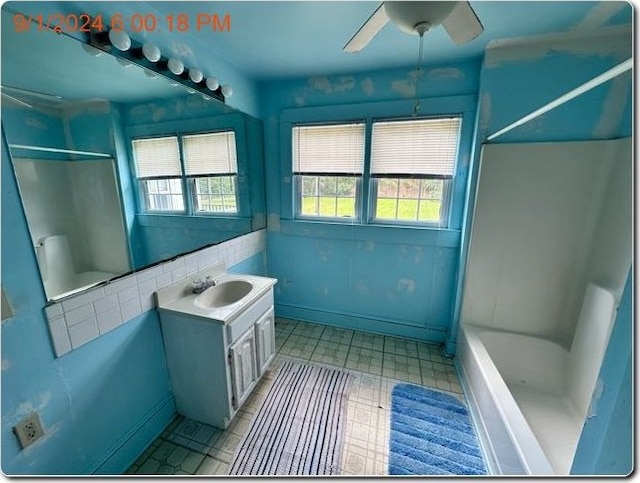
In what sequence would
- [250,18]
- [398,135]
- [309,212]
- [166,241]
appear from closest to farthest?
[250,18]
[166,241]
[398,135]
[309,212]

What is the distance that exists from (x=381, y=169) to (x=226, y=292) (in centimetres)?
171

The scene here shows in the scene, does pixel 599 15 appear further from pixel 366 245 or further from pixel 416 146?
pixel 366 245

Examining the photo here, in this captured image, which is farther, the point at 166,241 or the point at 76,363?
the point at 166,241

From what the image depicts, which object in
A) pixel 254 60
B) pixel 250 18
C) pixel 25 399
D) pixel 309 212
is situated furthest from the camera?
pixel 309 212

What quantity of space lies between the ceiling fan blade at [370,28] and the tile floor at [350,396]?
2.21 meters

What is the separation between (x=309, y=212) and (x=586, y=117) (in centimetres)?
219

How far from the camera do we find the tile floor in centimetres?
142

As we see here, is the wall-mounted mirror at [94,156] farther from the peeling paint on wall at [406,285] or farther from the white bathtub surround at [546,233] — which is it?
the white bathtub surround at [546,233]

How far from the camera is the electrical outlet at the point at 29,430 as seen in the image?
970mm

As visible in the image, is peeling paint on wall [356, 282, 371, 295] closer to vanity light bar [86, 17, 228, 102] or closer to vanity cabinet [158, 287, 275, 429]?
vanity cabinet [158, 287, 275, 429]

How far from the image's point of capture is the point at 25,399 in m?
0.99

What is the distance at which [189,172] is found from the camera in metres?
1.97

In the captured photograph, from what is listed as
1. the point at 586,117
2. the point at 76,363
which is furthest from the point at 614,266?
the point at 76,363

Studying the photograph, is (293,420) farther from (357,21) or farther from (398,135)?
(357,21)
